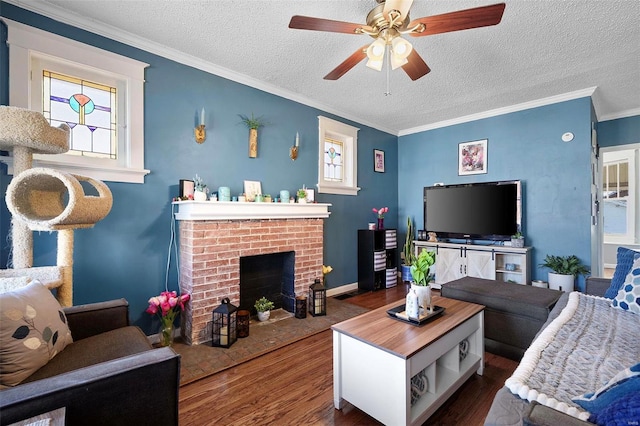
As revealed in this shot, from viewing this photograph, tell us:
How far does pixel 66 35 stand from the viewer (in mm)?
2070

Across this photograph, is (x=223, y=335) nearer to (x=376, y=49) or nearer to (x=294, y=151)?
(x=294, y=151)

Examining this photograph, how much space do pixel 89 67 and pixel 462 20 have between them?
8.64ft

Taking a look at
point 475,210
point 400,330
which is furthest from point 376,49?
point 475,210

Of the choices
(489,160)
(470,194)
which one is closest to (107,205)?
(470,194)

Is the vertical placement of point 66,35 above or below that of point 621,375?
above

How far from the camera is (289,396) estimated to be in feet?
5.85

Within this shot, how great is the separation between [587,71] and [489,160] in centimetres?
146

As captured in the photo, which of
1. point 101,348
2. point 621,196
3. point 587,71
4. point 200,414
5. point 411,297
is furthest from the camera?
point 621,196

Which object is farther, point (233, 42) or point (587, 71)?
point (587, 71)

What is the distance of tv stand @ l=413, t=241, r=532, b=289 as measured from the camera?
3.60m

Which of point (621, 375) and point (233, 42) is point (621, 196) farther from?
point (233, 42)

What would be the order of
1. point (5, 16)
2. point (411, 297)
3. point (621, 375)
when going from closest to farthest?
point (621, 375), point (411, 297), point (5, 16)

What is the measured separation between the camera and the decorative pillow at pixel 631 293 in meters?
1.70

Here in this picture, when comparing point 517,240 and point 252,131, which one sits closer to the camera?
point 252,131
